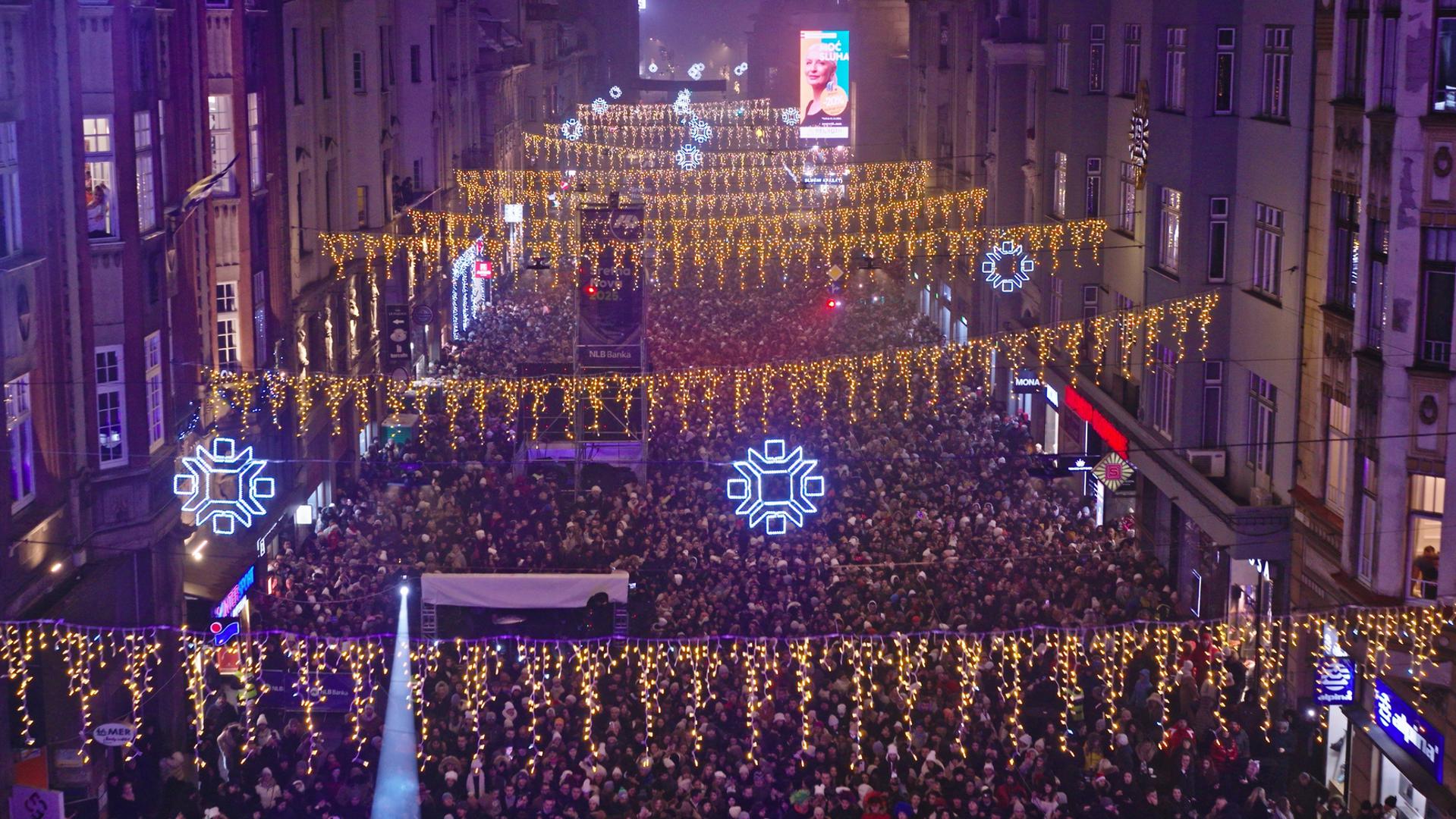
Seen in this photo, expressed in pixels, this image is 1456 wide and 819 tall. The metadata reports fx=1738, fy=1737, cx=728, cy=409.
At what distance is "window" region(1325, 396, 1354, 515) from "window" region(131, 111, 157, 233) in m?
17.9

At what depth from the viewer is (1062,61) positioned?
41.7 meters

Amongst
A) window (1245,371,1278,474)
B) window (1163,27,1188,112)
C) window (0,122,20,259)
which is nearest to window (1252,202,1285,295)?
window (1245,371,1278,474)

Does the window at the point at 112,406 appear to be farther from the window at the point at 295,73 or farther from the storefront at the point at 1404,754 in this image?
the storefront at the point at 1404,754

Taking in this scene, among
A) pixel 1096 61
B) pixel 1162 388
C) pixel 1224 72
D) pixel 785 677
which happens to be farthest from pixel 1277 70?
pixel 785 677

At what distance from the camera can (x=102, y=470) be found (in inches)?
989

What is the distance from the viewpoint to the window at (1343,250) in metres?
23.7

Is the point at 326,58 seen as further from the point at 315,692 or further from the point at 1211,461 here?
the point at 1211,461

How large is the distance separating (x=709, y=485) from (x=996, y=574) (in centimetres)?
791

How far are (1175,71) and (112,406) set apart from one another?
19338 millimetres

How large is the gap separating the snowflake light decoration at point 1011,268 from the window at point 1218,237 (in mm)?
13512

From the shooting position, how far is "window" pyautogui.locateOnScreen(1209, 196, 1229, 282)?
2984 centimetres

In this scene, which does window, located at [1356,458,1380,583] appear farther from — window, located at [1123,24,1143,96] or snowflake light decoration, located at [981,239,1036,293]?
snowflake light decoration, located at [981,239,1036,293]

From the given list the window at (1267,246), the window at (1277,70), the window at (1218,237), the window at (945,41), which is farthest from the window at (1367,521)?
the window at (945,41)

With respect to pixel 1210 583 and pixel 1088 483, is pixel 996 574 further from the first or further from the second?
pixel 1088 483
